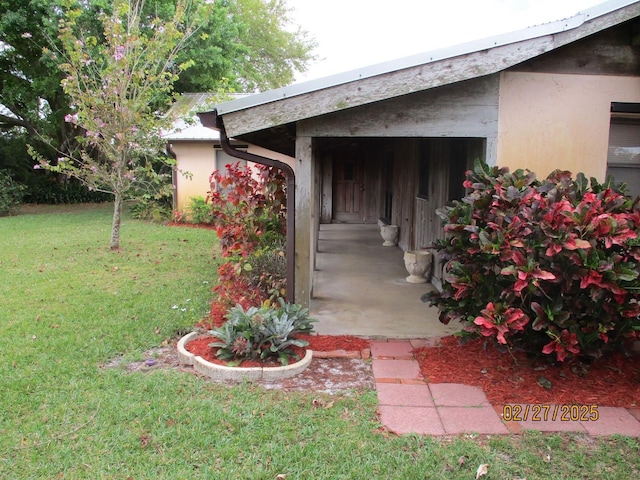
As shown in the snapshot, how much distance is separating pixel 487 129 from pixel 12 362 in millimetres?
4542

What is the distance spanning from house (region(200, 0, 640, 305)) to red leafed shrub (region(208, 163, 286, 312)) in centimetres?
77

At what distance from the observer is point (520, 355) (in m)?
4.39

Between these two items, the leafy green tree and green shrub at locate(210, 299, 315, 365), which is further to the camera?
the leafy green tree

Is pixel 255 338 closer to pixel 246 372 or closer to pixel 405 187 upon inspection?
pixel 246 372

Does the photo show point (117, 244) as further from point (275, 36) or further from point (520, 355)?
point (275, 36)

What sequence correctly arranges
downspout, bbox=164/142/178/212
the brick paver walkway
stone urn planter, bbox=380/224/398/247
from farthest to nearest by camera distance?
downspout, bbox=164/142/178/212, stone urn planter, bbox=380/224/398/247, the brick paver walkway

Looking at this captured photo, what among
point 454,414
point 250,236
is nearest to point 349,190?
point 250,236

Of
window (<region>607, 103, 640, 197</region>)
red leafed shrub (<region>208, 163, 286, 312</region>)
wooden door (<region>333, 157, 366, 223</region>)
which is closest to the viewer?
window (<region>607, 103, 640, 197</region>)

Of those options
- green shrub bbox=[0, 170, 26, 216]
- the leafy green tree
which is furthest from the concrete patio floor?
green shrub bbox=[0, 170, 26, 216]

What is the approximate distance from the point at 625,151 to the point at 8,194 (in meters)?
17.3

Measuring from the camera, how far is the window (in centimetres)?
502

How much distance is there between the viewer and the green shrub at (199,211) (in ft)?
48.7

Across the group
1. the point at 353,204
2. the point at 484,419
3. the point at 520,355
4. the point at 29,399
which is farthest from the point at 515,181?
the point at 353,204
